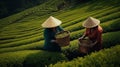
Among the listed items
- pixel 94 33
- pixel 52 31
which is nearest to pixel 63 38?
pixel 52 31

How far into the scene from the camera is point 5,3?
10119cm

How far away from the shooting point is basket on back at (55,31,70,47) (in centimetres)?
1227

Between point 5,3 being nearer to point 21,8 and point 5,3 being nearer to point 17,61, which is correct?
point 21,8

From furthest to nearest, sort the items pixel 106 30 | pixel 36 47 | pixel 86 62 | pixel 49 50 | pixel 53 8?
pixel 53 8 → pixel 36 47 → pixel 106 30 → pixel 49 50 → pixel 86 62

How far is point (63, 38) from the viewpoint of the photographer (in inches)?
480

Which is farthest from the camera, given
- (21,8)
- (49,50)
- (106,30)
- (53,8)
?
(21,8)

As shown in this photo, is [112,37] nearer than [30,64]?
Yes

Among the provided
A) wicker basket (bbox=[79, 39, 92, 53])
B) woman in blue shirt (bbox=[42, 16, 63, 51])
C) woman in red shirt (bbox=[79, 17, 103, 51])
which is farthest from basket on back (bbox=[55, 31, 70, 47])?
woman in red shirt (bbox=[79, 17, 103, 51])

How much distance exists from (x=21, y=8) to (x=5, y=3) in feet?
28.8

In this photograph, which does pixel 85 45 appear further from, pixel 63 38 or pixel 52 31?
pixel 52 31

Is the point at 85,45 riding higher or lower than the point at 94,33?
lower

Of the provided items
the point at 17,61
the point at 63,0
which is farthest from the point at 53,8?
the point at 17,61

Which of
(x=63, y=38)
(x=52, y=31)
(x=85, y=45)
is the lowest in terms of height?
(x=85, y=45)

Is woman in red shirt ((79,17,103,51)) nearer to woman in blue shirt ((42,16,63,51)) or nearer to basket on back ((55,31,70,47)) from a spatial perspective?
basket on back ((55,31,70,47))
